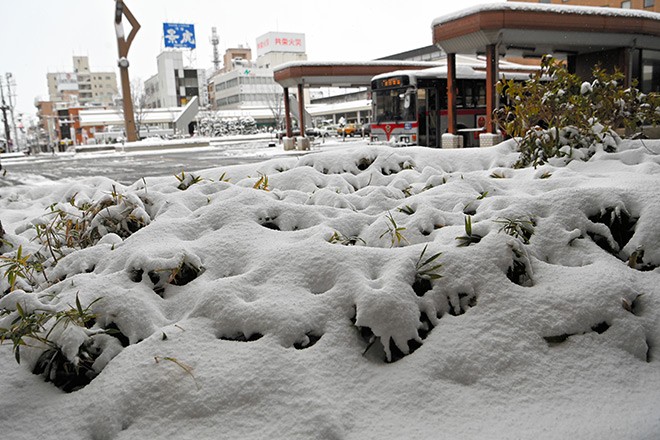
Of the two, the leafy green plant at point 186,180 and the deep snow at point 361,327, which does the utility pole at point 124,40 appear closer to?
the leafy green plant at point 186,180

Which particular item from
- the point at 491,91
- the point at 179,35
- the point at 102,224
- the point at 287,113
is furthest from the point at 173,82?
the point at 102,224

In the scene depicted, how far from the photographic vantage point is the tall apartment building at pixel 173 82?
92.3 metres

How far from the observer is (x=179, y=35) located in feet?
299

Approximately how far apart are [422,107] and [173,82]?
279 feet

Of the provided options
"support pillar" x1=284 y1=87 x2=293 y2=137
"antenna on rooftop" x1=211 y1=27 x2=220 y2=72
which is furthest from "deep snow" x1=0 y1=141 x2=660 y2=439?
"antenna on rooftop" x1=211 y1=27 x2=220 y2=72

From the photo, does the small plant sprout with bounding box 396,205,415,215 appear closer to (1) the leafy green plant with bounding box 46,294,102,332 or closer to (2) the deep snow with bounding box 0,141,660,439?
(2) the deep snow with bounding box 0,141,660,439

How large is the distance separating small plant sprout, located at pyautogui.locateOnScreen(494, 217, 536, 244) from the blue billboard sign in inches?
3844

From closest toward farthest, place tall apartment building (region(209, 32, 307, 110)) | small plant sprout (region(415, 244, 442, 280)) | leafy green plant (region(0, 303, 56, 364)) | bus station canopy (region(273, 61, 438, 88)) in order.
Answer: leafy green plant (region(0, 303, 56, 364)) → small plant sprout (region(415, 244, 442, 280)) → bus station canopy (region(273, 61, 438, 88)) → tall apartment building (region(209, 32, 307, 110))

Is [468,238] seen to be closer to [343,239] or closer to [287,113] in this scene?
[343,239]

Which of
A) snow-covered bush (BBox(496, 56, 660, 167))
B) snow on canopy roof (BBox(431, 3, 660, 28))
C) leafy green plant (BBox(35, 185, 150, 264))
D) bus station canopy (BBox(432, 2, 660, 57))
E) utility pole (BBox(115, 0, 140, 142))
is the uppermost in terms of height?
utility pole (BBox(115, 0, 140, 142))

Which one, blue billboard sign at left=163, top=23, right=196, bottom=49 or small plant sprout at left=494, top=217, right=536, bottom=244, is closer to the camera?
small plant sprout at left=494, top=217, right=536, bottom=244

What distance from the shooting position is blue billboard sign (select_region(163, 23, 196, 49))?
8994 cm

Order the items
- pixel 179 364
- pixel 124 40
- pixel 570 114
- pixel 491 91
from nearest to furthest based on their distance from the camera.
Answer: pixel 179 364, pixel 570 114, pixel 491 91, pixel 124 40

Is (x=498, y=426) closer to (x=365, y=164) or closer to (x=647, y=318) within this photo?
(x=647, y=318)
